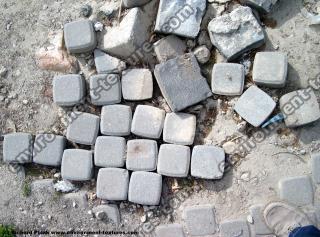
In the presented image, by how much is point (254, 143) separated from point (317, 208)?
0.53 m

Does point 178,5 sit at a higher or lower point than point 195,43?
higher

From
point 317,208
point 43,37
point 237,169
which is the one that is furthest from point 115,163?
point 317,208

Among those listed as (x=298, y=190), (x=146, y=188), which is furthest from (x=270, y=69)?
(x=146, y=188)

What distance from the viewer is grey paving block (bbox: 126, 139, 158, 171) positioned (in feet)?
9.35

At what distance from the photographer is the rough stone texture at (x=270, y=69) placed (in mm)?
2715

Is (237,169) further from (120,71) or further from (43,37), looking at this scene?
(43,37)

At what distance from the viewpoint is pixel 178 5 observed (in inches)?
111

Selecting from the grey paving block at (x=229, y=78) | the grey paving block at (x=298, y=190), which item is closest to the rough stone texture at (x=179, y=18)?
the grey paving block at (x=229, y=78)

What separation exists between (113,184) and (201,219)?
22.9 inches

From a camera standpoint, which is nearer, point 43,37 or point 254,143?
point 254,143

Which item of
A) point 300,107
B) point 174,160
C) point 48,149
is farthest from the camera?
point 48,149

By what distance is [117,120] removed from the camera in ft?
9.50

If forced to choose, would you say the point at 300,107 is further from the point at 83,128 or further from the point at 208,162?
the point at 83,128

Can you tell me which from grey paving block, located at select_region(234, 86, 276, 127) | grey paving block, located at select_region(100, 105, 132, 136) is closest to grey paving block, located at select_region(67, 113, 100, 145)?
grey paving block, located at select_region(100, 105, 132, 136)
